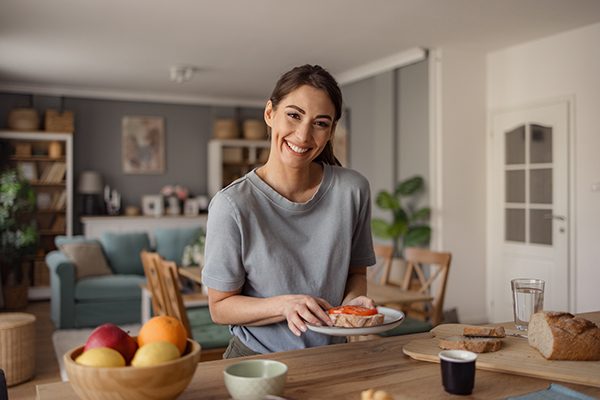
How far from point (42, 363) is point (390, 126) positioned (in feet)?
12.8

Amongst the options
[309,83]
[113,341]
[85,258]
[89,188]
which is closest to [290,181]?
[309,83]

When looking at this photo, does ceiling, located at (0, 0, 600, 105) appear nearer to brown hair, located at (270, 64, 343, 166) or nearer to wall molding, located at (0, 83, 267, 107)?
wall molding, located at (0, 83, 267, 107)

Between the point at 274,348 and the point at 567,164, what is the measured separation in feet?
13.1

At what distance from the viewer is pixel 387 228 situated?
5195 millimetres

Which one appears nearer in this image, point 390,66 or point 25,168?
point 390,66

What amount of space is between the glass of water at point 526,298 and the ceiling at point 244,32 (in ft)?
9.49

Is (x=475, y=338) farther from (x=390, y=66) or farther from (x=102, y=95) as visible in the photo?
(x=102, y=95)

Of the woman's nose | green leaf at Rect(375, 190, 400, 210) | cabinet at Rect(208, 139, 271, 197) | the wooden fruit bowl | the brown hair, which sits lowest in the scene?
the wooden fruit bowl

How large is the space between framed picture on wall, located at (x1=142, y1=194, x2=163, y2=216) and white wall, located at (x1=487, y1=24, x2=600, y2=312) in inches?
192

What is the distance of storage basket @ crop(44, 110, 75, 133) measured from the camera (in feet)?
21.7

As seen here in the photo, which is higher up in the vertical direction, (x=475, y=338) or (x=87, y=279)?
(x=475, y=338)

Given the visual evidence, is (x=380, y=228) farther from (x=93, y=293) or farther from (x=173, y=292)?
(x=93, y=293)

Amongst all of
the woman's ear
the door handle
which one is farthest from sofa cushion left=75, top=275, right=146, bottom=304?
the woman's ear

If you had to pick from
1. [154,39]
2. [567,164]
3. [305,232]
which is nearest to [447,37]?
[567,164]
